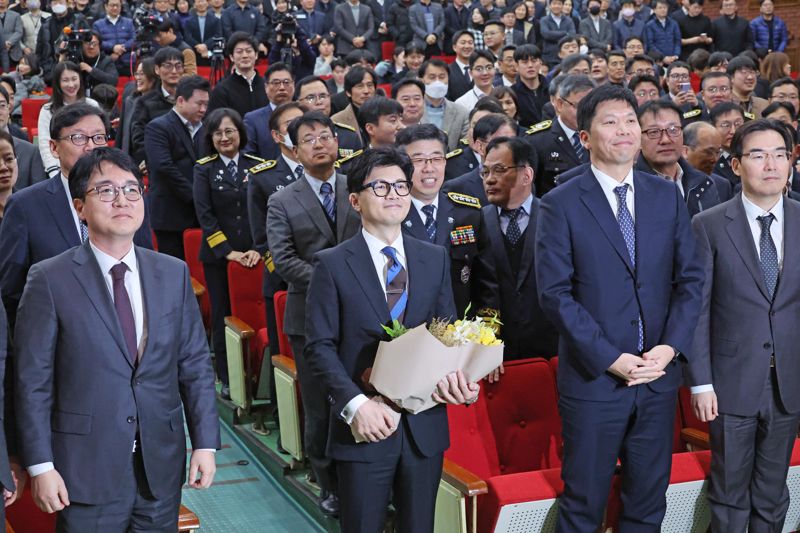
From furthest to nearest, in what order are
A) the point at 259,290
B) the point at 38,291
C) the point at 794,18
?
the point at 794,18 < the point at 259,290 < the point at 38,291

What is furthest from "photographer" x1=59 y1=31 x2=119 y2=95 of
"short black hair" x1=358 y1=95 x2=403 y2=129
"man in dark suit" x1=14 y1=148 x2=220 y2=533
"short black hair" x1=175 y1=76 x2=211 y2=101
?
"man in dark suit" x1=14 y1=148 x2=220 y2=533

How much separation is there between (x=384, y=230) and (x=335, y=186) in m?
1.11

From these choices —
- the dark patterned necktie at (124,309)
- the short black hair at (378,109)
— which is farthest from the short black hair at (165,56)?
the dark patterned necktie at (124,309)

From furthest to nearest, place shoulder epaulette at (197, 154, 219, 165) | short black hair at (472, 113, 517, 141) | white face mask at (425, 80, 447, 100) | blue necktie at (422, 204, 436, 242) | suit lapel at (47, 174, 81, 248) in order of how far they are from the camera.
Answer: white face mask at (425, 80, 447, 100) → shoulder epaulette at (197, 154, 219, 165) → short black hair at (472, 113, 517, 141) → blue necktie at (422, 204, 436, 242) → suit lapel at (47, 174, 81, 248)

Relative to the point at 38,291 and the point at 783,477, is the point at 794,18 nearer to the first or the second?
the point at 783,477

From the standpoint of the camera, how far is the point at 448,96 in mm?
8102

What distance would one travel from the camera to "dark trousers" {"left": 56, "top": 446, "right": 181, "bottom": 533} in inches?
93.7

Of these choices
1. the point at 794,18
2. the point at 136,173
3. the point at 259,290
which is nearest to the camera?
the point at 136,173

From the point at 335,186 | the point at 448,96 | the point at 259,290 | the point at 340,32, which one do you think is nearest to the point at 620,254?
the point at 335,186

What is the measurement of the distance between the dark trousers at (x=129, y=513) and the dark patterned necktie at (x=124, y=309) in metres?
0.26

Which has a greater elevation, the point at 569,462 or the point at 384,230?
the point at 384,230

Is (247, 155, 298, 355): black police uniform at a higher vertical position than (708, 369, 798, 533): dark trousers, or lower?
higher

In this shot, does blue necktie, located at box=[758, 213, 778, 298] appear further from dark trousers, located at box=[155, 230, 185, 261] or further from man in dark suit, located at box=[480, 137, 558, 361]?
dark trousers, located at box=[155, 230, 185, 261]

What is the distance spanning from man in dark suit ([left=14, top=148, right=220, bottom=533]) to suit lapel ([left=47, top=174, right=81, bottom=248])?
50 centimetres
